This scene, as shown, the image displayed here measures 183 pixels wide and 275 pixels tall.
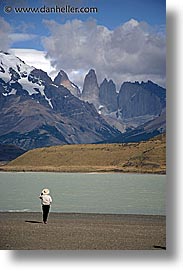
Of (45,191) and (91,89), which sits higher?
(91,89)

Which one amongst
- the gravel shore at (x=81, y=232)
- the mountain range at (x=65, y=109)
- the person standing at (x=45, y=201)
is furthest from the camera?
the mountain range at (x=65, y=109)

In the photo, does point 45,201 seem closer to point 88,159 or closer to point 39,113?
point 88,159

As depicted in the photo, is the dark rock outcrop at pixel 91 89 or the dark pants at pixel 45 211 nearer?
the dark pants at pixel 45 211

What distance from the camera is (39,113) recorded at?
9016 millimetres

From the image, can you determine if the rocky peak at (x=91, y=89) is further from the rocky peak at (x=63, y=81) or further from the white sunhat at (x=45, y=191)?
the white sunhat at (x=45, y=191)

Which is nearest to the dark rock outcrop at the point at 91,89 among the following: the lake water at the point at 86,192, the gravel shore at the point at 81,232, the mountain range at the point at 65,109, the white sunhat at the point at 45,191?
the mountain range at the point at 65,109

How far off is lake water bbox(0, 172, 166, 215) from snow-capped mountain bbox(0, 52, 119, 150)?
45 centimetres

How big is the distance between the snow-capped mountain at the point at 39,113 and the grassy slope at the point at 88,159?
0.12 meters

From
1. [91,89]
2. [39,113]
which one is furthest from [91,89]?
[39,113]

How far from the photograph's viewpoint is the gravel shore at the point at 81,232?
7910 millimetres

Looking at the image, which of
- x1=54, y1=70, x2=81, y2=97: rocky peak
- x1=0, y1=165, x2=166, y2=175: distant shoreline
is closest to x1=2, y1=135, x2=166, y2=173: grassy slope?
x1=0, y1=165, x2=166, y2=175: distant shoreline

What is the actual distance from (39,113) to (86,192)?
1.18 m
